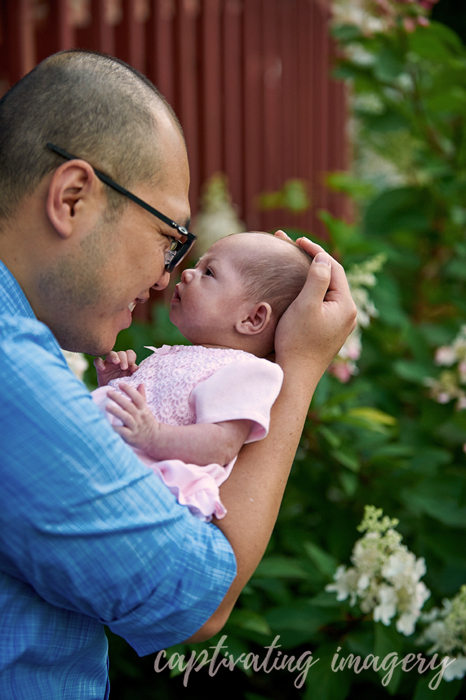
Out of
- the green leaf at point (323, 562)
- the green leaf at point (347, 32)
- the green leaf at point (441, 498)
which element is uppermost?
the green leaf at point (347, 32)

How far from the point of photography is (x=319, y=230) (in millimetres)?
5309

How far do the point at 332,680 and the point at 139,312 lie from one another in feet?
6.96

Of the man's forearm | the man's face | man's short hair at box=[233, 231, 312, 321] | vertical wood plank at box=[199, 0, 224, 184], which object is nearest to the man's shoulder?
the man's face

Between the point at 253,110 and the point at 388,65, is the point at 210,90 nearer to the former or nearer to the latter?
the point at 253,110

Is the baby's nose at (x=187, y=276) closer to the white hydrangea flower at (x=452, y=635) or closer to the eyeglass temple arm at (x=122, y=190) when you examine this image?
the eyeglass temple arm at (x=122, y=190)

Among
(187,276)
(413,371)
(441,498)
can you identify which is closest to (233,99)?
(413,371)

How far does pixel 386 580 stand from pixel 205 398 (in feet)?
2.50

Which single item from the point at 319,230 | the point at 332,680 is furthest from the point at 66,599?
the point at 319,230

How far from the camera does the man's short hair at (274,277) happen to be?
4.18ft

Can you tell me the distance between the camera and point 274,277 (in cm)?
128

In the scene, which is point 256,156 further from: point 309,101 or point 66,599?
point 66,599

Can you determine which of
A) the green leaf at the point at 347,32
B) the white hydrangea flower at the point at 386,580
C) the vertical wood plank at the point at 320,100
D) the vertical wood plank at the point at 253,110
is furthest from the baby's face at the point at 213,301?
the vertical wood plank at the point at 320,100

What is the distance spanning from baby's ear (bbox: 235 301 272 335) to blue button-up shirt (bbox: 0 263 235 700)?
447 mm

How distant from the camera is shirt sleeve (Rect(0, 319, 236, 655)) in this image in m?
0.78
